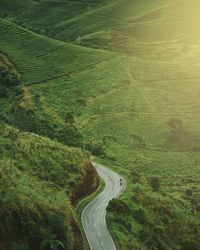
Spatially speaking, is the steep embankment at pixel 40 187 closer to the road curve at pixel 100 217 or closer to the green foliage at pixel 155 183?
the road curve at pixel 100 217

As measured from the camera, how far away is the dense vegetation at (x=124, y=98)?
266ft

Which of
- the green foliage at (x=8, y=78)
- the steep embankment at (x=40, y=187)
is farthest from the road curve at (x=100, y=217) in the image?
the green foliage at (x=8, y=78)

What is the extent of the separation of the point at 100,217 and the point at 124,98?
62.9 meters

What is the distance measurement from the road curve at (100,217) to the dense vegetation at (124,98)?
1283 mm

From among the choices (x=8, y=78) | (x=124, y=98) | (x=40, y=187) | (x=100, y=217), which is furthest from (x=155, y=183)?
(x=8, y=78)

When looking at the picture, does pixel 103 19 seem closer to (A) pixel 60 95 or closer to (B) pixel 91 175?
(A) pixel 60 95

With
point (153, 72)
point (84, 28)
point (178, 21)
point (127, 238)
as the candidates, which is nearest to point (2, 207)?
point (127, 238)

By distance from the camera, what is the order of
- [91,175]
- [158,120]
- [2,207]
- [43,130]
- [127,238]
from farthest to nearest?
[158,120], [43,130], [91,175], [127,238], [2,207]

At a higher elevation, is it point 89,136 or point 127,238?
point 127,238

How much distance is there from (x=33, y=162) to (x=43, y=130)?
118ft

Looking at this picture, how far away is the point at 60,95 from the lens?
131125 mm

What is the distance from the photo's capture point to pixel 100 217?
7275cm

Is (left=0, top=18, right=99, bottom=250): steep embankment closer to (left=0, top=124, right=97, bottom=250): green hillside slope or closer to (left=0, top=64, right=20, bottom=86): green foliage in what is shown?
(left=0, top=124, right=97, bottom=250): green hillside slope

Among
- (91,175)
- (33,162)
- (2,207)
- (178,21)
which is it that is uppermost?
(2,207)
